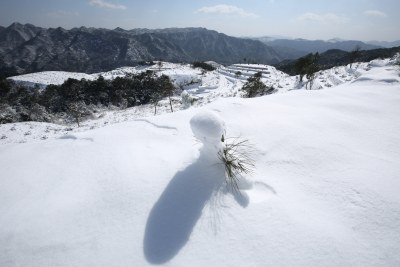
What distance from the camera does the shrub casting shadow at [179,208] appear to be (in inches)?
111

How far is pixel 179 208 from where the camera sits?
3270 mm

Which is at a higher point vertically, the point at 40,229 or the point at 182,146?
the point at 182,146

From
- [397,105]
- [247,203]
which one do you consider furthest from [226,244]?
[397,105]

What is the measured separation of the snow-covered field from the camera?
272 centimetres

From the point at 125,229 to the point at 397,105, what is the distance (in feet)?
26.4

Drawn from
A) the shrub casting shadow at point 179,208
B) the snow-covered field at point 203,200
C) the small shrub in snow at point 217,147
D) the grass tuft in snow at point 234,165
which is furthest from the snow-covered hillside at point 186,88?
the shrub casting shadow at point 179,208

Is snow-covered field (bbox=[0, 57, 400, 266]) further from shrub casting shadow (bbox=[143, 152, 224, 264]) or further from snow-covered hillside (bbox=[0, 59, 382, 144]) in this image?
snow-covered hillside (bbox=[0, 59, 382, 144])

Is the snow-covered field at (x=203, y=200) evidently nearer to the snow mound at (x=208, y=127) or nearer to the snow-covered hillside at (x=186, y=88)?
the snow mound at (x=208, y=127)

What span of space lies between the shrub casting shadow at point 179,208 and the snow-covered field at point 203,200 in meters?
0.02

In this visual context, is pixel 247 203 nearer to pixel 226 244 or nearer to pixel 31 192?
pixel 226 244

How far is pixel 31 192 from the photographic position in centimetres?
379

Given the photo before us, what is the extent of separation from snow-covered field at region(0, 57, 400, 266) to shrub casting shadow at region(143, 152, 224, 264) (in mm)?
16

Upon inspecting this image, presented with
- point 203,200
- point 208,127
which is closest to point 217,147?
A: point 208,127

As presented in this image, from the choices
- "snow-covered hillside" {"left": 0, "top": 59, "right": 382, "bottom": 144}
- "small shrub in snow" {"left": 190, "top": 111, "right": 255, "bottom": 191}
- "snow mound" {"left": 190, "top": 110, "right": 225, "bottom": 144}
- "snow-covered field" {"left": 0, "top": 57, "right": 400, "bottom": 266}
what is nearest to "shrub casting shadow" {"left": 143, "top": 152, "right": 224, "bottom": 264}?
"snow-covered field" {"left": 0, "top": 57, "right": 400, "bottom": 266}
